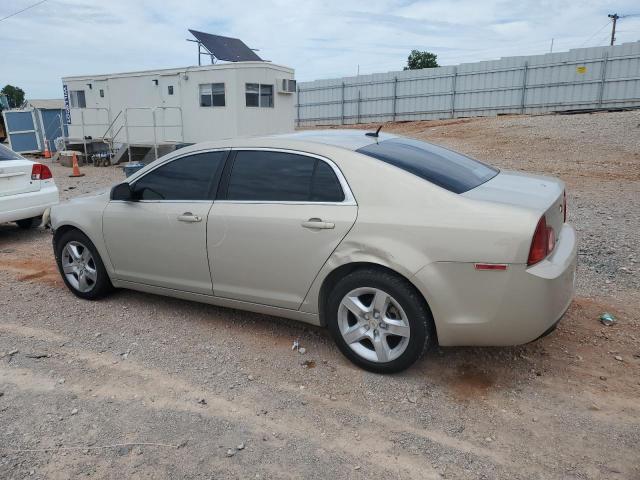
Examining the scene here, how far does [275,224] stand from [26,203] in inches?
199

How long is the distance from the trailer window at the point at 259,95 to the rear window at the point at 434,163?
39.0ft

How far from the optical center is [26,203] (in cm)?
702

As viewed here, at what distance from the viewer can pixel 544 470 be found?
252 cm

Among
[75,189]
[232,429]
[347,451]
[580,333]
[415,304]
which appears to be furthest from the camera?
[75,189]

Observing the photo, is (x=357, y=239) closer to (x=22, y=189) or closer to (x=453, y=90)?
(x=22, y=189)

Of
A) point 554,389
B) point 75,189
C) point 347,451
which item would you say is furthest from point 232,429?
point 75,189

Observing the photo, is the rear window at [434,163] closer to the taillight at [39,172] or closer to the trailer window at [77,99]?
the taillight at [39,172]

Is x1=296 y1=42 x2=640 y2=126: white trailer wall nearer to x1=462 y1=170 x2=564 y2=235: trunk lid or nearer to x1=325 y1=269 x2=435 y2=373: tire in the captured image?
x1=462 y1=170 x2=564 y2=235: trunk lid

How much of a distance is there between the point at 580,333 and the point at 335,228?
2.11 meters

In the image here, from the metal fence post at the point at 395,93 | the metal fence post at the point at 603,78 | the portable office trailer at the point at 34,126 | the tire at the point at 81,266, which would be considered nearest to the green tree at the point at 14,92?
the portable office trailer at the point at 34,126

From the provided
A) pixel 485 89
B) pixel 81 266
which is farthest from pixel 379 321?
pixel 485 89

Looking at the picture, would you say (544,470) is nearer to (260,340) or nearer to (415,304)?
(415,304)

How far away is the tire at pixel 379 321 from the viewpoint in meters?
3.17

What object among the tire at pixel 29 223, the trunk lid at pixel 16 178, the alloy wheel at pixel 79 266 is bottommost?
the tire at pixel 29 223
